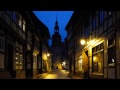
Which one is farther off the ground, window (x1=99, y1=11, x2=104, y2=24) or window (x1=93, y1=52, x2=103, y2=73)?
window (x1=99, y1=11, x2=104, y2=24)

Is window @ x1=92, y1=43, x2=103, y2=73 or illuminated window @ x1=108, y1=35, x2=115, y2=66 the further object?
window @ x1=92, y1=43, x2=103, y2=73

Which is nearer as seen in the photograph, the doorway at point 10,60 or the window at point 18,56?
the doorway at point 10,60

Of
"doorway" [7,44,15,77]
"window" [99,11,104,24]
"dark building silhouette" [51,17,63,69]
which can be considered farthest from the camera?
"dark building silhouette" [51,17,63,69]

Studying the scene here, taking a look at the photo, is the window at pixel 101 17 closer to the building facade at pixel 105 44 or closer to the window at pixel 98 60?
the building facade at pixel 105 44

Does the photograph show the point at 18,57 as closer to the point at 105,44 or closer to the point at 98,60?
the point at 98,60

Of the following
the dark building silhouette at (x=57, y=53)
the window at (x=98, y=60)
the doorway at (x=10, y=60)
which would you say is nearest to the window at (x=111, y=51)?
the window at (x=98, y=60)

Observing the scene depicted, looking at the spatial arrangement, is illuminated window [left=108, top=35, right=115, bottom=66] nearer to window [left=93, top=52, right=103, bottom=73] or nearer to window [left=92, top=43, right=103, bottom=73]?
window [left=92, top=43, right=103, bottom=73]


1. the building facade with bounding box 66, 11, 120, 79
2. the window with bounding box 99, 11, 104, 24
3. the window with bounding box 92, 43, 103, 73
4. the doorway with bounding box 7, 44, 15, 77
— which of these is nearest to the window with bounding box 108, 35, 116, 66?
the building facade with bounding box 66, 11, 120, 79

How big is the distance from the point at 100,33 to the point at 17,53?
290 inches

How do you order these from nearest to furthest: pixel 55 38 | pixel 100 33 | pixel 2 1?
pixel 2 1 < pixel 100 33 < pixel 55 38

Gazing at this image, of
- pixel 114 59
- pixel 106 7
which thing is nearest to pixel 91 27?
pixel 114 59

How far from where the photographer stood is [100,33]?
18656 millimetres

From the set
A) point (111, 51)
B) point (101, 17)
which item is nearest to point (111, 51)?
point (111, 51)
